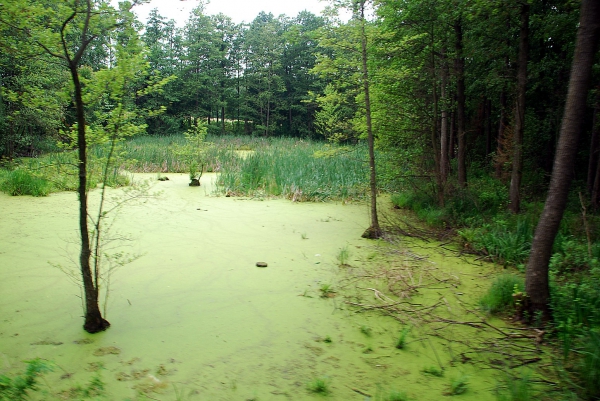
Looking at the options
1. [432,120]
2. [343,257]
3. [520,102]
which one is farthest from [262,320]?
[432,120]

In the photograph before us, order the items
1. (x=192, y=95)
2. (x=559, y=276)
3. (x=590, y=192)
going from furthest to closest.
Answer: (x=192, y=95)
(x=590, y=192)
(x=559, y=276)

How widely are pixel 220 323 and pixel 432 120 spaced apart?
4876 mm

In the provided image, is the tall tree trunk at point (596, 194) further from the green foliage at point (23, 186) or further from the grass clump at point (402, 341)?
the green foliage at point (23, 186)

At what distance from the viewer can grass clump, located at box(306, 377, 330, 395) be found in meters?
1.98

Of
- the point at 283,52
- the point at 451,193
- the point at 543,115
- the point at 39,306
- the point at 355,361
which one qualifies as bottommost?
the point at 355,361

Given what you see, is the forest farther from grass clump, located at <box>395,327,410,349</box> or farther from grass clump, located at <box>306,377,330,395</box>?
grass clump, located at <box>306,377,330,395</box>

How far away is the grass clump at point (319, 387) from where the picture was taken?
1981 mm

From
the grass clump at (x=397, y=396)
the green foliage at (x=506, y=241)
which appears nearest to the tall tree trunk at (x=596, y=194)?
the green foliage at (x=506, y=241)

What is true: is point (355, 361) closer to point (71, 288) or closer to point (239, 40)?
point (71, 288)

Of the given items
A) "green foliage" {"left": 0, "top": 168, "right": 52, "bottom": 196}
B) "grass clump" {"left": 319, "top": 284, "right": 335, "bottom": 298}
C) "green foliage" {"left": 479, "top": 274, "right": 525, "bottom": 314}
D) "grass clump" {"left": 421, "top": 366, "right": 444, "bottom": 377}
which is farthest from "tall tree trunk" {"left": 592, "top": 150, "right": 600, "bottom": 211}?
"green foliage" {"left": 0, "top": 168, "right": 52, "bottom": 196}

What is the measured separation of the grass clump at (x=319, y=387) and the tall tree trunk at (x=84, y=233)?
1.41 meters

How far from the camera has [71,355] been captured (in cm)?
221

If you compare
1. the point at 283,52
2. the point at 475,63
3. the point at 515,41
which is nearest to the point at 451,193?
the point at 475,63

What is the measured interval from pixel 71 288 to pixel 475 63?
7340mm
